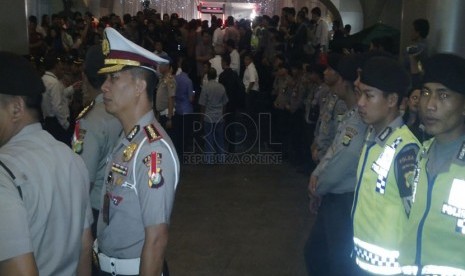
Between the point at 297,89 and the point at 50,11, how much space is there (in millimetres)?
13023

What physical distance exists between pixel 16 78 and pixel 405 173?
1.79 meters

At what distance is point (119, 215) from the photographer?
295cm

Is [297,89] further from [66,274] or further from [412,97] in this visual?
[66,274]

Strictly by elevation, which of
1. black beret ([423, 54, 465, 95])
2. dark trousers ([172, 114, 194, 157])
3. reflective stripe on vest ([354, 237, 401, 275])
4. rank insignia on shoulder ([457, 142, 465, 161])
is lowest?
dark trousers ([172, 114, 194, 157])

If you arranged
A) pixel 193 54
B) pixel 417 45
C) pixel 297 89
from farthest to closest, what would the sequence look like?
pixel 193 54 < pixel 297 89 < pixel 417 45

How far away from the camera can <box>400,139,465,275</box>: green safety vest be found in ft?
8.64

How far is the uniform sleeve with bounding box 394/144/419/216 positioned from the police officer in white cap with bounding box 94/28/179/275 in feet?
3.45

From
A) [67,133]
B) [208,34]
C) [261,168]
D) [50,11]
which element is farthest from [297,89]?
[50,11]

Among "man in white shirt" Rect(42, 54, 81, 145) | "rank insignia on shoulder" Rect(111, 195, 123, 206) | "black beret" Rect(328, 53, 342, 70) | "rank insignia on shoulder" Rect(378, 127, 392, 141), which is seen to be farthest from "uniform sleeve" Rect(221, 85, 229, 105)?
"rank insignia on shoulder" Rect(111, 195, 123, 206)

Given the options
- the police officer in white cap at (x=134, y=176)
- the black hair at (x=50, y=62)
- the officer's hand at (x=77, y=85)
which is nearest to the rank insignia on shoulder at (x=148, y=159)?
the police officer in white cap at (x=134, y=176)

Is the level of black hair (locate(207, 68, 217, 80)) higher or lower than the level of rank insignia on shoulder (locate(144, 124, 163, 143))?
lower

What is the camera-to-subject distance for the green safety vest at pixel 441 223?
2.63m

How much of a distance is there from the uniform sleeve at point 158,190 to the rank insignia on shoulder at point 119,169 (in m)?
0.10

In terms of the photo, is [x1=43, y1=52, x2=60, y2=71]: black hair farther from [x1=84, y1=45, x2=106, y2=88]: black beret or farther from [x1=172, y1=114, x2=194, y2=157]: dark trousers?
[x1=84, y1=45, x2=106, y2=88]: black beret
